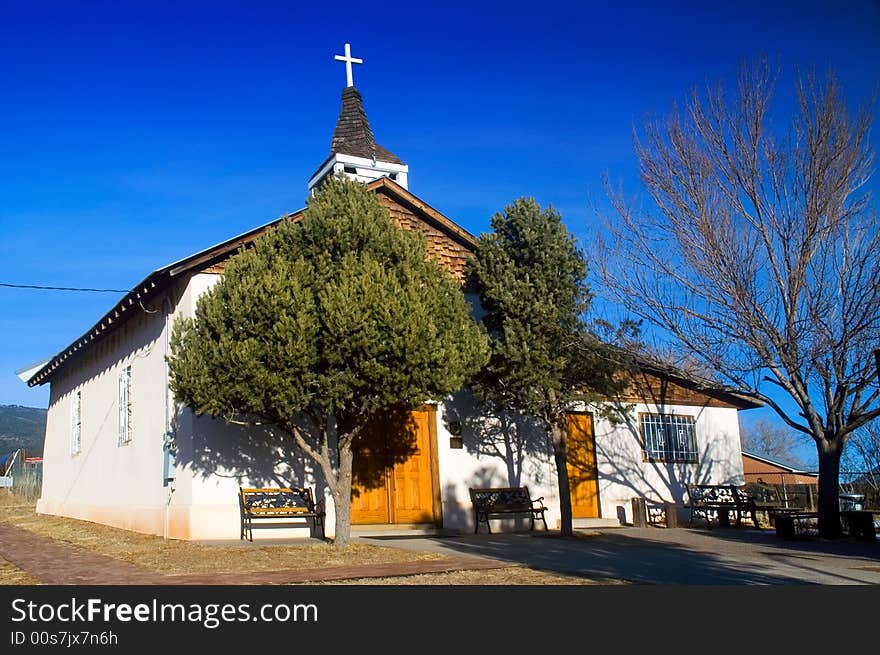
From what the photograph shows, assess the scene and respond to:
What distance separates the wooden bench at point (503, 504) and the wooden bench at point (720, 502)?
4038 mm

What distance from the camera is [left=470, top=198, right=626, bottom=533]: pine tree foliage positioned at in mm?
14477

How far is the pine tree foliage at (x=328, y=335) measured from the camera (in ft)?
36.0

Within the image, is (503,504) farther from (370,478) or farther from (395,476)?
(370,478)

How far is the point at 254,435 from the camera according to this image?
1415cm

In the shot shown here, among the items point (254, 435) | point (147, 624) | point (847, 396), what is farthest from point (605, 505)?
point (147, 624)

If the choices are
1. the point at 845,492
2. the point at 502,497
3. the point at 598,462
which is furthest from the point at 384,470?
the point at 845,492

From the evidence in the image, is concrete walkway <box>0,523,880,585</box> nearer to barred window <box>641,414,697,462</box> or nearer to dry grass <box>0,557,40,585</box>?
dry grass <box>0,557,40,585</box>

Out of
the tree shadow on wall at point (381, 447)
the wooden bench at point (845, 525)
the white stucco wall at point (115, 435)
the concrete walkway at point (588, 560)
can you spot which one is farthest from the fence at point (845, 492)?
the white stucco wall at point (115, 435)

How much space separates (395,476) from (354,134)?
1023 cm

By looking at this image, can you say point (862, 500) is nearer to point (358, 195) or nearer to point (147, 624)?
point (358, 195)

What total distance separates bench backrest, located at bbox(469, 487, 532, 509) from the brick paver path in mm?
5229

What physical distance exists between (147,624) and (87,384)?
1619cm

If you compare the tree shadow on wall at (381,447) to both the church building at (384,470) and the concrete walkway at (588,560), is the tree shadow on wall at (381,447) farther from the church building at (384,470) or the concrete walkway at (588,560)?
the concrete walkway at (588,560)

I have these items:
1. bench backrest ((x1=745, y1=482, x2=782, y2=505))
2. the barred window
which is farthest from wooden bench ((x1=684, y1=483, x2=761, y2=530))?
bench backrest ((x1=745, y1=482, x2=782, y2=505))
